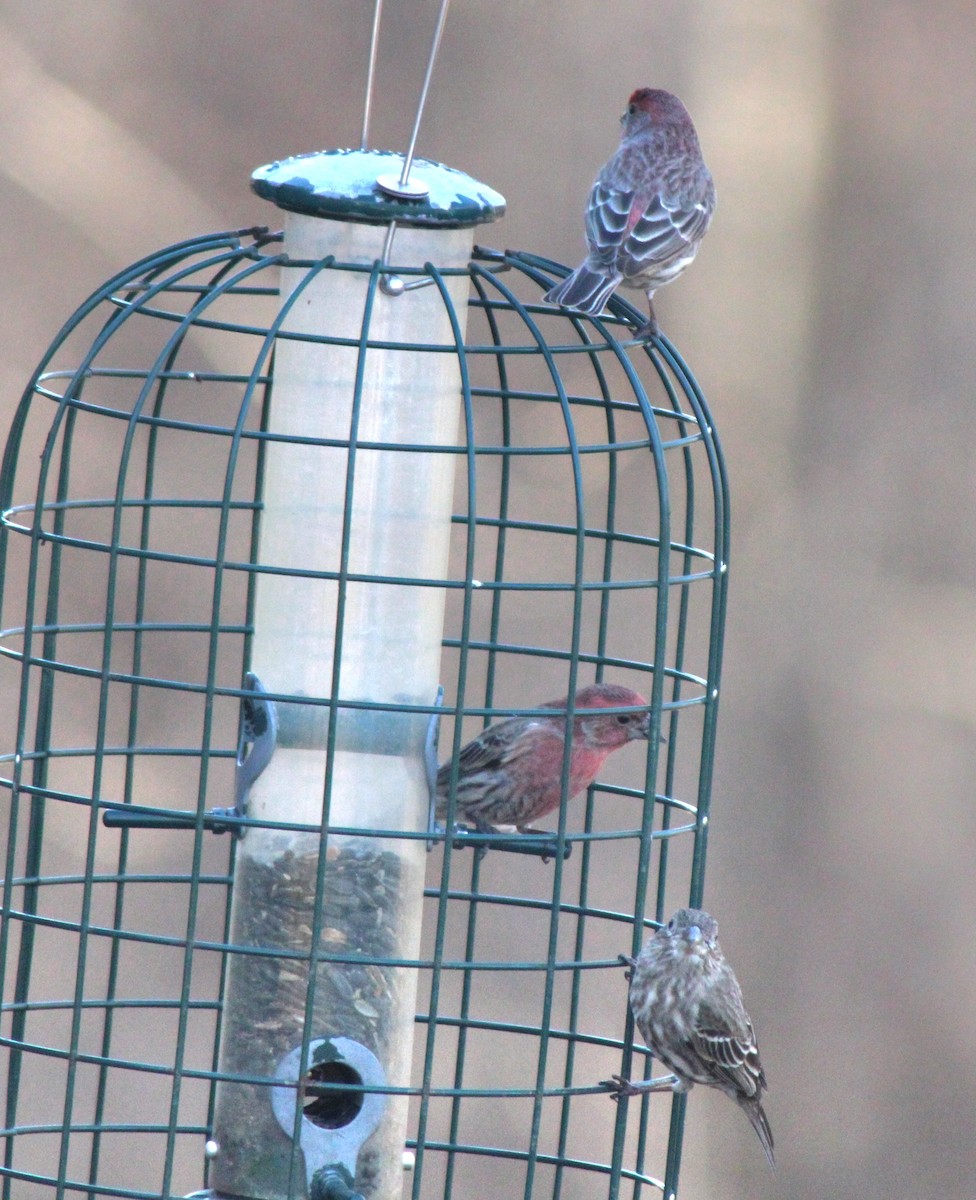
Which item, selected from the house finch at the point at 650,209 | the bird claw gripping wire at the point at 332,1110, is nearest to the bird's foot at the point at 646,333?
the house finch at the point at 650,209

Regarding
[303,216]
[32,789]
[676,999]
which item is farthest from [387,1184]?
[303,216]

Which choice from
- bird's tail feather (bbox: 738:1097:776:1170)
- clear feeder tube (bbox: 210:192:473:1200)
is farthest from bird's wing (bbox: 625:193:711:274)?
bird's tail feather (bbox: 738:1097:776:1170)

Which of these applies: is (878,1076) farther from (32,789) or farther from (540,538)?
(32,789)

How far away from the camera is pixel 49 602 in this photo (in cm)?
697

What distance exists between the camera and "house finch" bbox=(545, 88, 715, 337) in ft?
26.5

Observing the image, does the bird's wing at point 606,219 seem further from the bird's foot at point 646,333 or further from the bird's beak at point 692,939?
the bird's beak at point 692,939

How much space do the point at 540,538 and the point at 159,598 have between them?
7.90 feet

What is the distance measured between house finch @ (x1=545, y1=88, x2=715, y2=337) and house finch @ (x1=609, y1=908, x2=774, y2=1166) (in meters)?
2.25

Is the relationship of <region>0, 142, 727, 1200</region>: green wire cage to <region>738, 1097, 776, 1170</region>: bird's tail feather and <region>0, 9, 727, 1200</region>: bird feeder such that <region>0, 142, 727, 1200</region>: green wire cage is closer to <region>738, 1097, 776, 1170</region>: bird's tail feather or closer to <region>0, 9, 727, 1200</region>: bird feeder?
<region>0, 9, 727, 1200</region>: bird feeder

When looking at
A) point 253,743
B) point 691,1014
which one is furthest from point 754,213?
point 253,743

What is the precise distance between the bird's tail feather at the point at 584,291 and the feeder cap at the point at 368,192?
65cm

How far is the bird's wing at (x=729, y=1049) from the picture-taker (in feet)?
24.2

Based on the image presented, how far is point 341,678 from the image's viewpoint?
659 cm

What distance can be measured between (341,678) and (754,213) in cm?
790
